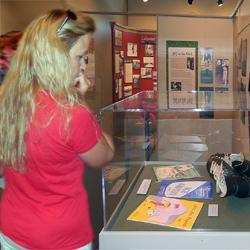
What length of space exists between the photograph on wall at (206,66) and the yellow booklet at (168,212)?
370cm

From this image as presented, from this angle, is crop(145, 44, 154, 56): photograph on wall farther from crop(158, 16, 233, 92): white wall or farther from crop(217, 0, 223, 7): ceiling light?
crop(217, 0, 223, 7): ceiling light

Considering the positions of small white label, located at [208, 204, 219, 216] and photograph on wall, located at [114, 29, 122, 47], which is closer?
small white label, located at [208, 204, 219, 216]

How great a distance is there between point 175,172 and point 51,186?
1.01 meters

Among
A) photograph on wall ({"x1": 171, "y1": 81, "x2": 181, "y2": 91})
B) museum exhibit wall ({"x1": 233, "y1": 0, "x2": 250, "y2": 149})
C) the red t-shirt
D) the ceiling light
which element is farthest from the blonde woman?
the ceiling light

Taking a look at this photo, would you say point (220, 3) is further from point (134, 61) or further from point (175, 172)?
point (175, 172)

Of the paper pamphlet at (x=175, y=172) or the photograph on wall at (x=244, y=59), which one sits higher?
the photograph on wall at (x=244, y=59)

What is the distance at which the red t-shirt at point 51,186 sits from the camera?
3.51 ft

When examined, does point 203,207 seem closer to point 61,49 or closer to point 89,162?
point 89,162

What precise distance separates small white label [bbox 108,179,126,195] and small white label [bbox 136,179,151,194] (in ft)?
0.28

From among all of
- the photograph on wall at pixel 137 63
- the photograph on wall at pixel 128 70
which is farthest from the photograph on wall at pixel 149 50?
the photograph on wall at pixel 128 70

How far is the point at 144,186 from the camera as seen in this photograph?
5.99 ft

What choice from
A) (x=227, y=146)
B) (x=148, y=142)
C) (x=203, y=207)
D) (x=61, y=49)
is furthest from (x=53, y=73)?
(x=227, y=146)

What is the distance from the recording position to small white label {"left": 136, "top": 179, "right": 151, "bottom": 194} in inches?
69.3

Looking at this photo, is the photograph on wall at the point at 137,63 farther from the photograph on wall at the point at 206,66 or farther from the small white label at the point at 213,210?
the small white label at the point at 213,210
